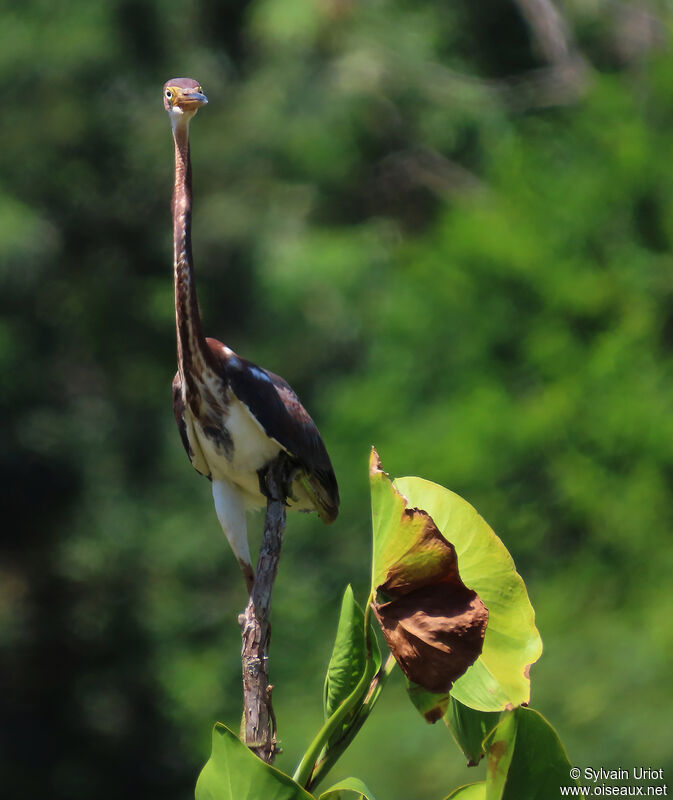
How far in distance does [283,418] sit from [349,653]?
0.56 m

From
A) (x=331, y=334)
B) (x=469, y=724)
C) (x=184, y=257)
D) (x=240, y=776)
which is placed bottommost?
(x=331, y=334)

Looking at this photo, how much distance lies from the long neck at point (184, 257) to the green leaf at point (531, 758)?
0.90 m

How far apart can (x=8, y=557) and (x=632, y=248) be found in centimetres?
516

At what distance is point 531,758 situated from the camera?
1.98 m

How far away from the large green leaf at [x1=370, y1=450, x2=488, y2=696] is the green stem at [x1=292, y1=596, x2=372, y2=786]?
58 millimetres

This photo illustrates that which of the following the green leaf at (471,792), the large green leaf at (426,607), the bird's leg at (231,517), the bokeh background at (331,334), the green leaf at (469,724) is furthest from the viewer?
the bokeh background at (331,334)

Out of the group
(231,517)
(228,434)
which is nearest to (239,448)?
(228,434)

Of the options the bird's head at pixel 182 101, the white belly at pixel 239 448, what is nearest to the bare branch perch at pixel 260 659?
the white belly at pixel 239 448

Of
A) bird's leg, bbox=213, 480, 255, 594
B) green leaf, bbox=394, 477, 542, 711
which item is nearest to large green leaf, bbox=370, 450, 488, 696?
green leaf, bbox=394, 477, 542, 711

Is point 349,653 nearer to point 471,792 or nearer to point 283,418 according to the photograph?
point 471,792

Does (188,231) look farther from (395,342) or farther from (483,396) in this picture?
(395,342)

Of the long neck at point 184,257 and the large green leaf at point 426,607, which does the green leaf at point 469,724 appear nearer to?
the large green leaf at point 426,607

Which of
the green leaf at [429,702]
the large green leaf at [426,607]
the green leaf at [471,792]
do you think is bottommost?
the green leaf at [471,792]

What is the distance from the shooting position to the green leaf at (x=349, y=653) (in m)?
2.06
